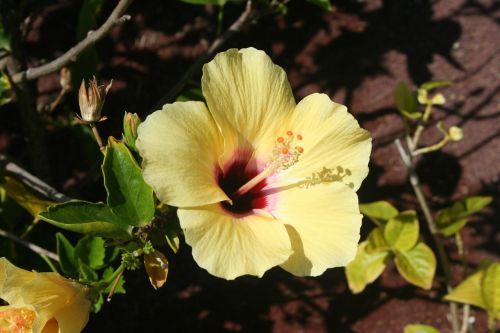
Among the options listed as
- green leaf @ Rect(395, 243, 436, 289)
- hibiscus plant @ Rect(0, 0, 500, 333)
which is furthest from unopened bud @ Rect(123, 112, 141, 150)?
green leaf @ Rect(395, 243, 436, 289)

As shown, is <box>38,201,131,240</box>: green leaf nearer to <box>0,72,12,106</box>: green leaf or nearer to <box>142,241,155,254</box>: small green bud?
<box>142,241,155,254</box>: small green bud

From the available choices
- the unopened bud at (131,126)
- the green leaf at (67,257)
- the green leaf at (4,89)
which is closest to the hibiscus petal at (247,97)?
the unopened bud at (131,126)

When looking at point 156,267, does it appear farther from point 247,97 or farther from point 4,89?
A: point 4,89

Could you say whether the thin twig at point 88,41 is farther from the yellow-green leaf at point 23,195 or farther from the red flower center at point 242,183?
the red flower center at point 242,183

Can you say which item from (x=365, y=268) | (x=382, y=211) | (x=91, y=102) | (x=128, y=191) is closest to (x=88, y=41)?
(x=91, y=102)

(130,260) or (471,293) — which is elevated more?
(130,260)

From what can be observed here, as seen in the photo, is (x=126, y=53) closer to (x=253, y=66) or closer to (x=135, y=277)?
(x=135, y=277)
